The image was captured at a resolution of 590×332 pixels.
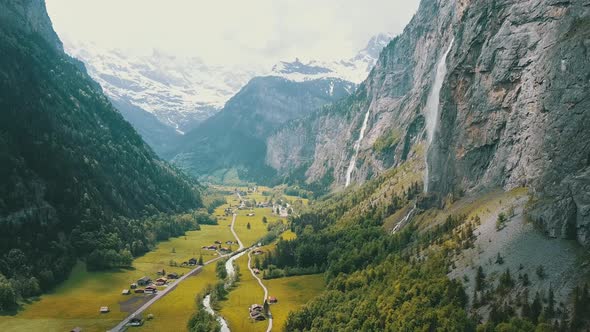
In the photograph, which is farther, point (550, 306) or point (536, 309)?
point (536, 309)

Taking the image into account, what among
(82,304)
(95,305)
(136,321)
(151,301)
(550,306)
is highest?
(550,306)

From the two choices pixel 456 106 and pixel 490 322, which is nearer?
pixel 490 322

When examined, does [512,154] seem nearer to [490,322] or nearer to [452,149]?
[452,149]

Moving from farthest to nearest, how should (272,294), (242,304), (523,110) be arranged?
(272,294) → (242,304) → (523,110)

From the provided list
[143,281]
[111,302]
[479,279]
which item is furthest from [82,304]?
[479,279]

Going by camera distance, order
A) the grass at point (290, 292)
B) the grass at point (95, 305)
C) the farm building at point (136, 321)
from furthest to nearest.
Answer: the grass at point (290, 292)
the farm building at point (136, 321)
the grass at point (95, 305)

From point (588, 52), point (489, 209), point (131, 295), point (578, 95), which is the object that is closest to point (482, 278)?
point (489, 209)

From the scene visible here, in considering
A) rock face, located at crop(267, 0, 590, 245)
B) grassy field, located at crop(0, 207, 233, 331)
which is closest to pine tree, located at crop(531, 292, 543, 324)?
rock face, located at crop(267, 0, 590, 245)

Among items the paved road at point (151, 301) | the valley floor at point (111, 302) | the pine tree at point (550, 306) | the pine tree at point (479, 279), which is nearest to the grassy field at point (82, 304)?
the valley floor at point (111, 302)

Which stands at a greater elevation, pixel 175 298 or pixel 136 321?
pixel 136 321

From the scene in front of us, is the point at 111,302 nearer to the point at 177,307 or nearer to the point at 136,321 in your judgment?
the point at 177,307

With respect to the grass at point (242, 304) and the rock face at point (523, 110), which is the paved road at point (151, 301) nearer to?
the grass at point (242, 304)
